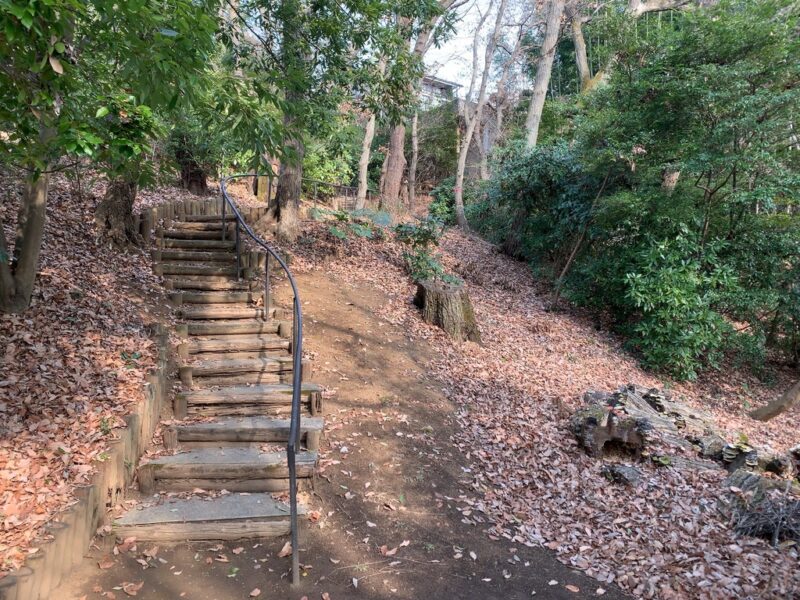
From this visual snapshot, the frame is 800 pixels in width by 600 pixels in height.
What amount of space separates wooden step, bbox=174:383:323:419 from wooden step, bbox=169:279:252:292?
213 centimetres

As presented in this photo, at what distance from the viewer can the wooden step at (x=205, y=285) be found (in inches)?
262

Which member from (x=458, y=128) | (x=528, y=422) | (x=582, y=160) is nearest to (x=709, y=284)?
(x=582, y=160)

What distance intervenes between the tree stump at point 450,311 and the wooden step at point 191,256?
314 cm

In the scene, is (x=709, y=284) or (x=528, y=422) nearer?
(x=528, y=422)

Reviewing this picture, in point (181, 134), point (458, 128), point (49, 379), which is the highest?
point (458, 128)

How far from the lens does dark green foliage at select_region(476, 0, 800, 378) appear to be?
324 inches

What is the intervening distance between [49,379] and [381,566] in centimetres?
300

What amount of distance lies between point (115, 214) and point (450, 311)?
505 centimetres

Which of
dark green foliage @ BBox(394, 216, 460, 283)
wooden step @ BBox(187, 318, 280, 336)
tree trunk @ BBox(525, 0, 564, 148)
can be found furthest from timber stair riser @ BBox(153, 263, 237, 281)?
tree trunk @ BBox(525, 0, 564, 148)

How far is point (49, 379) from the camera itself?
3994 mm

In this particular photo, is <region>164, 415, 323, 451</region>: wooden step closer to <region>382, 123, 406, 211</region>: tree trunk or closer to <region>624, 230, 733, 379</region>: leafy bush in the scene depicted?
<region>624, 230, 733, 379</region>: leafy bush

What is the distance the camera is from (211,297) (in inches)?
254

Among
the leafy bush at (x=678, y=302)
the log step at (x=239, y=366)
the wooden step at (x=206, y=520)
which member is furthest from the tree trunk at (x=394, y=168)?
the wooden step at (x=206, y=520)

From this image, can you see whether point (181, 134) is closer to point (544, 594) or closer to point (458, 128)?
point (544, 594)
